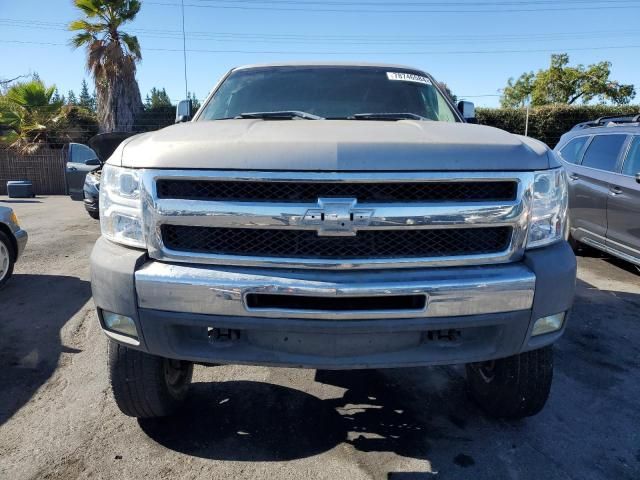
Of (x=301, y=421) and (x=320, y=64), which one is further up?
(x=320, y=64)

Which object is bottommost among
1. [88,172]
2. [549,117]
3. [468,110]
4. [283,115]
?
[88,172]

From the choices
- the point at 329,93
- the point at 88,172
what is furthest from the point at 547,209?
the point at 88,172

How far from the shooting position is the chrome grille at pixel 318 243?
6.90ft

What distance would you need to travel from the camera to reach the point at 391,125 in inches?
101

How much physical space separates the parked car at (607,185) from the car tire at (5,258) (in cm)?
706

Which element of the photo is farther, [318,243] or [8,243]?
[8,243]

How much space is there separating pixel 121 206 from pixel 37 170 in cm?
1972

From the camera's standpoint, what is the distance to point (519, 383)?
8.57ft

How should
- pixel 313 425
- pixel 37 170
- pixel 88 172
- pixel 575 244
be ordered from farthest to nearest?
pixel 37 170 < pixel 88 172 < pixel 575 244 < pixel 313 425

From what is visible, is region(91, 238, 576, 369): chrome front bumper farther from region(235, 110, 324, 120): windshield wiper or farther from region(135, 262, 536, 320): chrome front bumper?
region(235, 110, 324, 120): windshield wiper

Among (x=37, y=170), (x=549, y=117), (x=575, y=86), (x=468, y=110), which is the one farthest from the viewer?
(x=575, y=86)

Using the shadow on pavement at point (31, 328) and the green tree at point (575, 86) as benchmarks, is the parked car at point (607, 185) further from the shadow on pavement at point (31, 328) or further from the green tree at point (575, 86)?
the green tree at point (575, 86)

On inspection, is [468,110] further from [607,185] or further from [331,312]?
[607,185]

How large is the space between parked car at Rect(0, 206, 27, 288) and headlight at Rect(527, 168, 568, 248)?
559 centimetres
